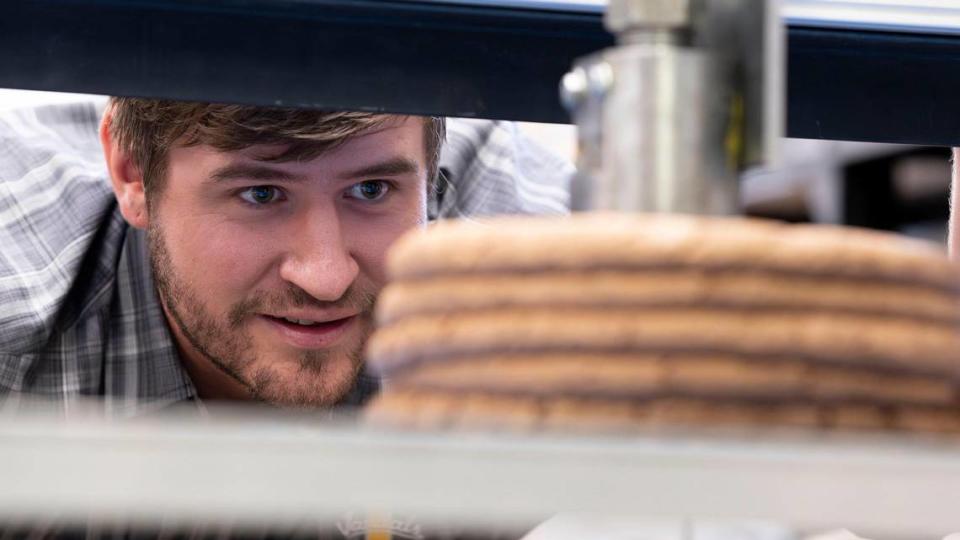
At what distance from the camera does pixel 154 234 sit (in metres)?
1.86

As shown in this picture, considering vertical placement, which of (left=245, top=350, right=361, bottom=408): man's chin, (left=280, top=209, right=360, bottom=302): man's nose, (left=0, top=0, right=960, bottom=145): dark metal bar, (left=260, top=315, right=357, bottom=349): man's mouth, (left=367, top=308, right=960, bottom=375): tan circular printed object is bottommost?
(left=245, top=350, right=361, bottom=408): man's chin

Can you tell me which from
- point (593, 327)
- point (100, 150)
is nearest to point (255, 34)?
point (593, 327)

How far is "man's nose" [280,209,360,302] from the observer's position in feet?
5.46

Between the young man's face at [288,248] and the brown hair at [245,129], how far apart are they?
2cm

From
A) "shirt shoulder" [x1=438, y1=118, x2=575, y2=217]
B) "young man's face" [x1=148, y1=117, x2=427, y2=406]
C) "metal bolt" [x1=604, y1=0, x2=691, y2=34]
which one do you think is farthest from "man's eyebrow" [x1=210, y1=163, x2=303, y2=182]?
"metal bolt" [x1=604, y1=0, x2=691, y2=34]

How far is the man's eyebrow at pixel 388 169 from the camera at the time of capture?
168 centimetres

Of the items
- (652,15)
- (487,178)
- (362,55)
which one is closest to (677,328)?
(652,15)

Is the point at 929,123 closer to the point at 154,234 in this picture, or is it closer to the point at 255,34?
the point at 255,34

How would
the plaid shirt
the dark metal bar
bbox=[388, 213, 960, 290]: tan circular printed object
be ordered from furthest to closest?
the plaid shirt → the dark metal bar → bbox=[388, 213, 960, 290]: tan circular printed object

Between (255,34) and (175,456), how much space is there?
66cm

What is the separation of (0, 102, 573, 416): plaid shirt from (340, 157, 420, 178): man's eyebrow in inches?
13.1

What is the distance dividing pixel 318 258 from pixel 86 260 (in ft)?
1.39

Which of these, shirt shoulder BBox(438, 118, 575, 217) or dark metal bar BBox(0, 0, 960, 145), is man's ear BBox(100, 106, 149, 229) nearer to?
shirt shoulder BBox(438, 118, 575, 217)

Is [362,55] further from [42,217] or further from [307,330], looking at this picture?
[42,217]
